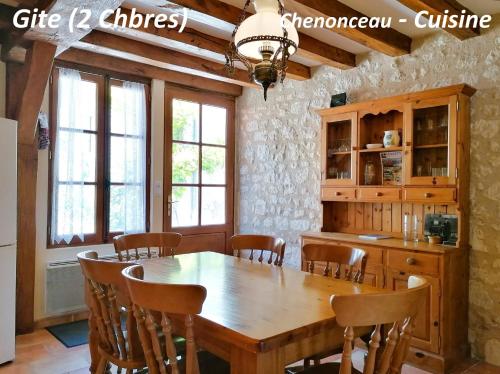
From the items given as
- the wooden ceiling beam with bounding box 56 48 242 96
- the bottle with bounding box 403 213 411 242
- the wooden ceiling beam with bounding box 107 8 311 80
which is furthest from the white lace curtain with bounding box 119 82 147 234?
the bottle with bounding box 403 213 411 242

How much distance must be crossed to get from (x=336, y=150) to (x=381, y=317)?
264 cm

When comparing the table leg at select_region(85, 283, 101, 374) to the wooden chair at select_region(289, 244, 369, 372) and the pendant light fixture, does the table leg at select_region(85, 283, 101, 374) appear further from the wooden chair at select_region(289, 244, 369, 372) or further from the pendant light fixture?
the pendant light fixture

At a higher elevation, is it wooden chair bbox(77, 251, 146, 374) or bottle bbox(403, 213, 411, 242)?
bottle bbox(403, 213, 411, 242)

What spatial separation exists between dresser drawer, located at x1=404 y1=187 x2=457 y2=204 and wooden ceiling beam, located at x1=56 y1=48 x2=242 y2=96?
250 cm

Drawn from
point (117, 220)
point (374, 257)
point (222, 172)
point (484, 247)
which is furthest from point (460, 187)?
point (117, 220)

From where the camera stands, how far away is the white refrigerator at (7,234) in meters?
2.71

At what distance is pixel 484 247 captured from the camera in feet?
9.75

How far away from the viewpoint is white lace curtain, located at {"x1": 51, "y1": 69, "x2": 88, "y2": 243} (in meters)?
3.56

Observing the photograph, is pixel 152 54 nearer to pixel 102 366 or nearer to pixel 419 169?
pixel 419 169

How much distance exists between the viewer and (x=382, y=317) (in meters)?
1.29

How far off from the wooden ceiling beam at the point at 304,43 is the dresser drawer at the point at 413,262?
1734 mm

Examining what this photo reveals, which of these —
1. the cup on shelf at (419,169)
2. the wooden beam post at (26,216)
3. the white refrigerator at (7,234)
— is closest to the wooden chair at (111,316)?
the white refrigerator at (7,234)

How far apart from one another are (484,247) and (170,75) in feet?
10.8

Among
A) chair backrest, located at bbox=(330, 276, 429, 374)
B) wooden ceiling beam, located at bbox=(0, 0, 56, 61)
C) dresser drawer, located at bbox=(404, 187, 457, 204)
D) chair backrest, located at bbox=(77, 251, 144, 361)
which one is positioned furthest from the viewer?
dresser drawer, located at bbox=(404, 187, 457, 204)
